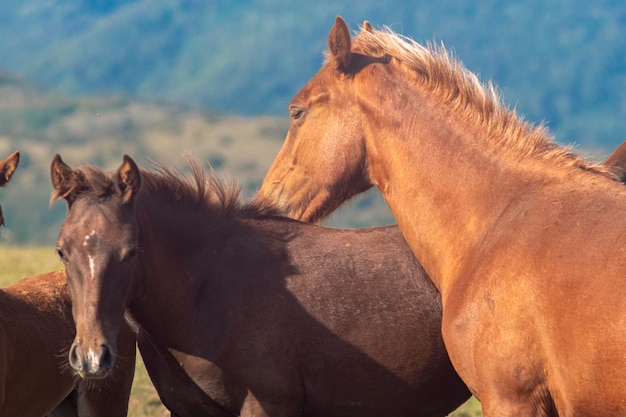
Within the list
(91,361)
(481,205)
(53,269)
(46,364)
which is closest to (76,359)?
(91,361)

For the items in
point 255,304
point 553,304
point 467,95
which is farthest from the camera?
point 255,304

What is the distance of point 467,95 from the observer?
5.12 metres

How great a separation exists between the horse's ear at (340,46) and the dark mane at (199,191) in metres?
1.00

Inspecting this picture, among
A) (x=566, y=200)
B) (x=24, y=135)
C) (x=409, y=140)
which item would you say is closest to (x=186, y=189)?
(x=409, y=140)

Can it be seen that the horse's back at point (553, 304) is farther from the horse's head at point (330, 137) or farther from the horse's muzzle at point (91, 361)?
the horse's muzzle at point (91, 361)

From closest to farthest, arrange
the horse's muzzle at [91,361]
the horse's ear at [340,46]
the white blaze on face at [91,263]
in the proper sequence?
the horse's muzzle at [91,361] → the white blaze on face at [91,263] → the horse's ear at [340,46]

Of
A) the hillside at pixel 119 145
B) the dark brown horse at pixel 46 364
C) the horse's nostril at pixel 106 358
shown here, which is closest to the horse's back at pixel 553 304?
the horse's nostril at pixel 106 358

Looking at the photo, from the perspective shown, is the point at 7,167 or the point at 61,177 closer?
the point at 61,177

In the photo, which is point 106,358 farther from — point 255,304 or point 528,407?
point 528,407

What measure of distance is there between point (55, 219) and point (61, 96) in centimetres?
3714

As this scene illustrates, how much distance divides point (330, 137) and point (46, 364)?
2.26 m

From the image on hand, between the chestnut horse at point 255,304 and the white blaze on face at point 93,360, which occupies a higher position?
the chestnut horse at point 255,304

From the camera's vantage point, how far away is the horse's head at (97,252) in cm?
465

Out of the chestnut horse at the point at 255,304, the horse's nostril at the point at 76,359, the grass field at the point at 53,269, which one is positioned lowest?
the grass field at the point at 53,269
